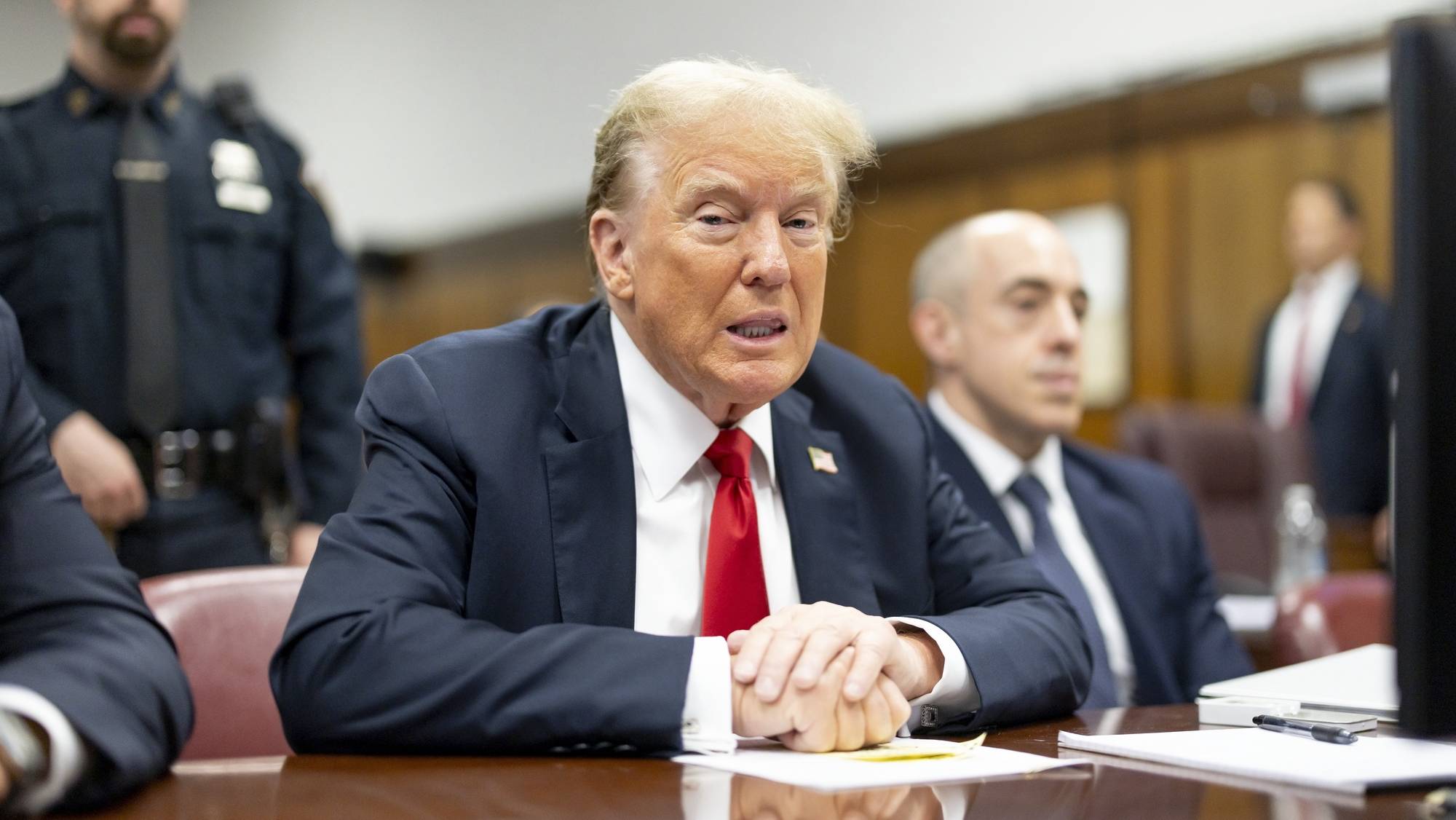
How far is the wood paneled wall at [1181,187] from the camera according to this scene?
705 cm

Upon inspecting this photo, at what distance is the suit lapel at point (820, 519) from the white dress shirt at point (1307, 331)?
5.03 metres

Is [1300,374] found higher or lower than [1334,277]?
lower

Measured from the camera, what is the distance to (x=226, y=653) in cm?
183

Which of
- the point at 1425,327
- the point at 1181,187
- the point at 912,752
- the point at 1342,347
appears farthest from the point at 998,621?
the point at 1181,187

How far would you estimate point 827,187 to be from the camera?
178 cm

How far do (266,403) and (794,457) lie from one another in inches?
63.8

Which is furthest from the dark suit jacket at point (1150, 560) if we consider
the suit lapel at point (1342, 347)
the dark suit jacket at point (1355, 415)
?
the suit lapel at point (1342, 347)

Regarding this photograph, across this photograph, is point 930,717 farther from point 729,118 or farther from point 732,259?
point 729,118

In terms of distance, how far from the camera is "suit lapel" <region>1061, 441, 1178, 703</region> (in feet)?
8.95

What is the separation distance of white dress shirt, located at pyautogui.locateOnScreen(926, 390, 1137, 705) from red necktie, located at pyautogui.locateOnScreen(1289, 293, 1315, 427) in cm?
386

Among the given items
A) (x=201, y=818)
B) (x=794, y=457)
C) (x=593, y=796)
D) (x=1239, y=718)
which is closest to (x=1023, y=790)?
(x=593, y=796)

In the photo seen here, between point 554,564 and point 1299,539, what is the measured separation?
384cm

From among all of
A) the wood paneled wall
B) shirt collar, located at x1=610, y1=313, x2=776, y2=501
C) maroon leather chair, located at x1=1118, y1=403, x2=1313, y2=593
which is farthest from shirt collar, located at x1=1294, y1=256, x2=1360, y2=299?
shirt collar, located at x1=610, y1=313, x2=776, y2=501

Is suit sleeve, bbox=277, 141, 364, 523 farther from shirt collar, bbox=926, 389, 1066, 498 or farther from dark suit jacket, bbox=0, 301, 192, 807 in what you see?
dark suit jacket, bbox=0, 301, 192, 807
